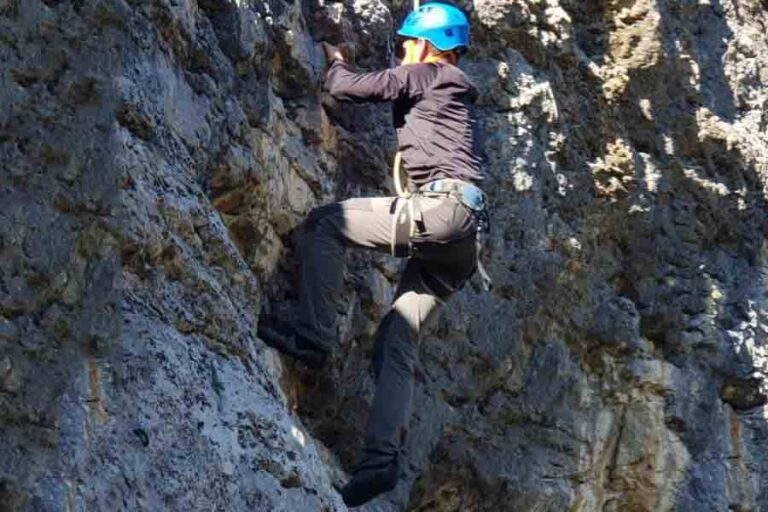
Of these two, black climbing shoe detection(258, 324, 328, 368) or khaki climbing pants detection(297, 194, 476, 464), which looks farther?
khaki climbing pants detection(297, 194, 476, 464)

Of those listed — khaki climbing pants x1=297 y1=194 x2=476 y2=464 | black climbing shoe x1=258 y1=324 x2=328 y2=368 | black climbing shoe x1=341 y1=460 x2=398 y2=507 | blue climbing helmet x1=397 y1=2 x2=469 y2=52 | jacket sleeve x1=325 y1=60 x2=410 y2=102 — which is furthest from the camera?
blue climbing helmet x1=397 y1=2 x2=469 y2=52

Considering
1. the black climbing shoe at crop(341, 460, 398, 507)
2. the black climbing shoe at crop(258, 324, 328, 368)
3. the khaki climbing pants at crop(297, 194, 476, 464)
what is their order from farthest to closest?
the khaki climbing pants at crop(297, 194, 476, 464), the black climbing shoe at crop(258, 324, 328, 368), the black climbing shoe at crop(341, 460, 398, 507)

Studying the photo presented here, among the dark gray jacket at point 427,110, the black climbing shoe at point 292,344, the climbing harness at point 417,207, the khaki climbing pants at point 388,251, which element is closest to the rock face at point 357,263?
the black climbing shoe at point 292,344

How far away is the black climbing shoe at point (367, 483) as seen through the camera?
6.47 metres

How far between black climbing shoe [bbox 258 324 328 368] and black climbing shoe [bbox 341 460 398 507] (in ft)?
2.06

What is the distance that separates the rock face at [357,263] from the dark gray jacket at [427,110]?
1.37 feet

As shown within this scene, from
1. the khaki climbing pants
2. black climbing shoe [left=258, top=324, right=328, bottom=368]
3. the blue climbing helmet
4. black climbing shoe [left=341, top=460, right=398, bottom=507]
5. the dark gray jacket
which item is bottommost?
black climbing shoe [left=341, top=460, right=398, bottom=507]

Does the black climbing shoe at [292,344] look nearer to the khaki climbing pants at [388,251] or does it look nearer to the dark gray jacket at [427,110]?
the khaki climbing pants at [388,251]

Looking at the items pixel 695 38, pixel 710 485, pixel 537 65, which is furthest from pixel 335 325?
pixel 695 38

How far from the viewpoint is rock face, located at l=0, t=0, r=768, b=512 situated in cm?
512

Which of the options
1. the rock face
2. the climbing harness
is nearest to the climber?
the climbing harness

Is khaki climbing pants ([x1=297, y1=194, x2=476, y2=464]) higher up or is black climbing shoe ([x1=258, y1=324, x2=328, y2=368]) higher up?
khaki climbing pants ([x1=297, y1=194, x2=476, y2=464])

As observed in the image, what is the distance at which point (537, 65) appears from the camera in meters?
8.84

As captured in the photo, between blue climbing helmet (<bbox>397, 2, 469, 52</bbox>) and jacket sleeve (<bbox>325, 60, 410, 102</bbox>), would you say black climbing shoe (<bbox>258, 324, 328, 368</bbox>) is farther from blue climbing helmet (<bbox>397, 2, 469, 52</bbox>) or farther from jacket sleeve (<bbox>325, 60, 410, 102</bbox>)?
blue climbing helmet (<bbox>397, 2, 469, 52</bbox>)
